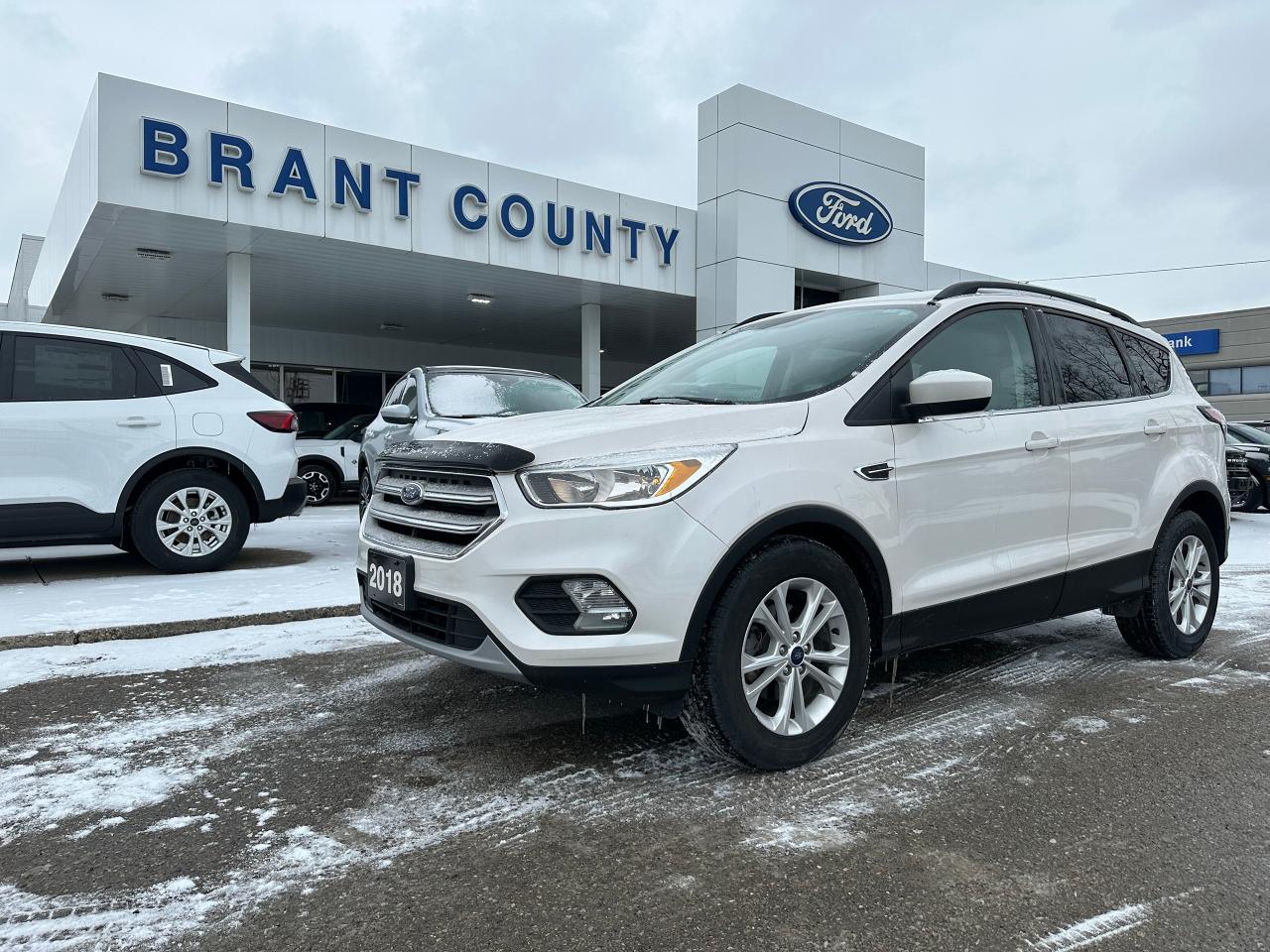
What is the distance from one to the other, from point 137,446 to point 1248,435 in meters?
14.6

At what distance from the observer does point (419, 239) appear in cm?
1354

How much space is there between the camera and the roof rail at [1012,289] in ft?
12.4

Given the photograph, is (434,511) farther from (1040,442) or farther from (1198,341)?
(1198,341)

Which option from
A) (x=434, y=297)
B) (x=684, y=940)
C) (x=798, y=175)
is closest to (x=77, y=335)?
(x=684, y=940)

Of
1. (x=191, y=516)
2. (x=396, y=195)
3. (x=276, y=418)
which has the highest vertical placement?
(x=396, y=195)

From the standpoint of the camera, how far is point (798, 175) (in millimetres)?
17266

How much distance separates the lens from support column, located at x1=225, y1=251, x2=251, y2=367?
13.8 metres

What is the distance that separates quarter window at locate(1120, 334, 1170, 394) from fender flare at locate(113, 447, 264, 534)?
18.7ft

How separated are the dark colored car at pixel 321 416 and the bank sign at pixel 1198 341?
44.4 meters

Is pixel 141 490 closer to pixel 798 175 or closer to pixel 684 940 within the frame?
pixel 684 940

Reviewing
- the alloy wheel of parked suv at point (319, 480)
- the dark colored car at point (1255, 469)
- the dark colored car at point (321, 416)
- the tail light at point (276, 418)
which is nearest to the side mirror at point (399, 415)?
the tail light at point (276, 418)

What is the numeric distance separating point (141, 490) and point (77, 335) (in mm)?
1133

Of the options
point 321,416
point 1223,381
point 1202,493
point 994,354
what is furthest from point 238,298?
point 1223,381

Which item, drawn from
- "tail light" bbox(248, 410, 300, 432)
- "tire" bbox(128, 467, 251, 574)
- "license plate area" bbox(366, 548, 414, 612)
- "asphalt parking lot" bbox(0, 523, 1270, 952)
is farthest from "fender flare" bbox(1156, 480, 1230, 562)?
"tire" bbox(128, 467, 251, 574)
